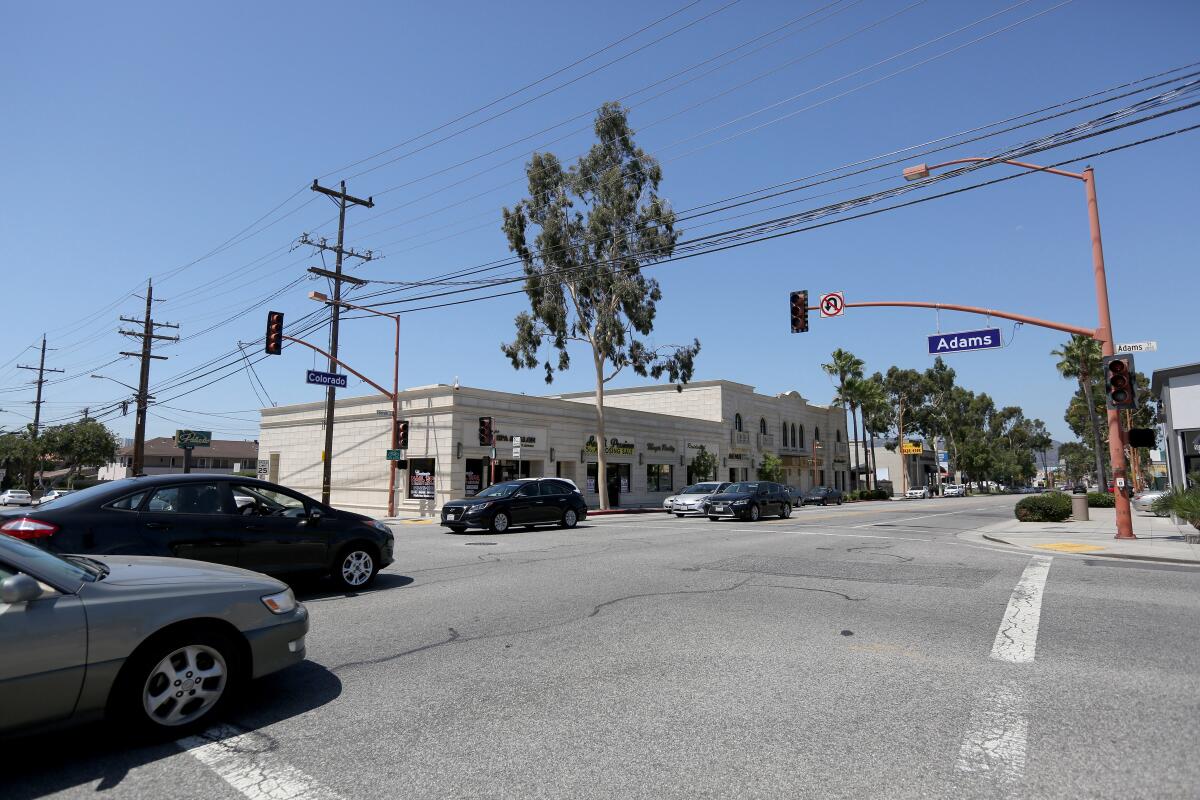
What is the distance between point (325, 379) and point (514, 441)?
898 centimetres

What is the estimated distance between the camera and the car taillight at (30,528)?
6.89m

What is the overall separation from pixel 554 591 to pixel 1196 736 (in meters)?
6.47

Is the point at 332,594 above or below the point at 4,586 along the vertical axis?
below

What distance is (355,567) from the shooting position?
915 centimetres

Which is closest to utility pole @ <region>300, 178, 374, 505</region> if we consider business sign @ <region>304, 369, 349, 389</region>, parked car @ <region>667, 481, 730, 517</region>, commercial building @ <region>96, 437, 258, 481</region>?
business sign @ <region>304, 369, 349, 389</region>

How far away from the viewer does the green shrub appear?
22.4 meters

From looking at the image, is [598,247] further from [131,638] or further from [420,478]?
[131,638]

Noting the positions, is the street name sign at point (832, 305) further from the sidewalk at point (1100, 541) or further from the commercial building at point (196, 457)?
the commercial building at point (196, 457)

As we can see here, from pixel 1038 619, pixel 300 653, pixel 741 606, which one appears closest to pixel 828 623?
pixel 741 606

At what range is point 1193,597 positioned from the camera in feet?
27.8

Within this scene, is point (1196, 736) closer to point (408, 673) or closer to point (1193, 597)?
point (408, 673)

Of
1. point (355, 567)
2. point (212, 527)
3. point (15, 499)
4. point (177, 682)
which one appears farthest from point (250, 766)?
point (15, 499)

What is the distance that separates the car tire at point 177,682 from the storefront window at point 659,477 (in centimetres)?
3868

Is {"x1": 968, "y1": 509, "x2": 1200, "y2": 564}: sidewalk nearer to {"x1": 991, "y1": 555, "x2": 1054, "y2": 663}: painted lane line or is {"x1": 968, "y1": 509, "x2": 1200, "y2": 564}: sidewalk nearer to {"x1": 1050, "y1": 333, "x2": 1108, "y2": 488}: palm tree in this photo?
{"x1": 991, "y1": 555, "x2": 1054, "y2": 663}: painted lane line
